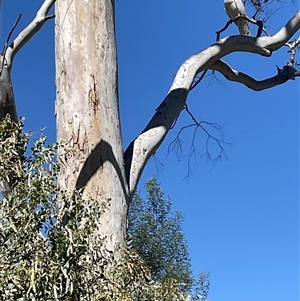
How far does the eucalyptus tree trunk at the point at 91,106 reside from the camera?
2.12 metres

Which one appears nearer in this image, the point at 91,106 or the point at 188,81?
the point at 91,106

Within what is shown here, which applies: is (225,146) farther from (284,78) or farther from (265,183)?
(265,183)

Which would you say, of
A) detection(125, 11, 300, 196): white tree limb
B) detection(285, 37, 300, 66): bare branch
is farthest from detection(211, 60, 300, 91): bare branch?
detection(285, 37, 300, 66): bare branch

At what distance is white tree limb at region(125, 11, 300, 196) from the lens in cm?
254

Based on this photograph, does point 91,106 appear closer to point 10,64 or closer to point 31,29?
point 10,64

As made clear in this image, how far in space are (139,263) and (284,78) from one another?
281 centimetres

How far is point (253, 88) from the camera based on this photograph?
13.2 ft

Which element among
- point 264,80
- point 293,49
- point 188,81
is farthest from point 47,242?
point 293,49

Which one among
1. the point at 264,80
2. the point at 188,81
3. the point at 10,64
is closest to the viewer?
the point at 10,64

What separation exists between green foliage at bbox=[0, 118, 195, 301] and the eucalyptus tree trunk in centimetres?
71

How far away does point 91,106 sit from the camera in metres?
2.26

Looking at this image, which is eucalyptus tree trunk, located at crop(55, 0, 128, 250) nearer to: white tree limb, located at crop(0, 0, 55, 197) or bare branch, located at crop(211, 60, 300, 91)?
white tree limb, located at crop(0, 0, 55, 197)

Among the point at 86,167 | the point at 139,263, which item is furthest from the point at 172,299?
the point at 86,167

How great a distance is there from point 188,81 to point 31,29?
4.08ft
